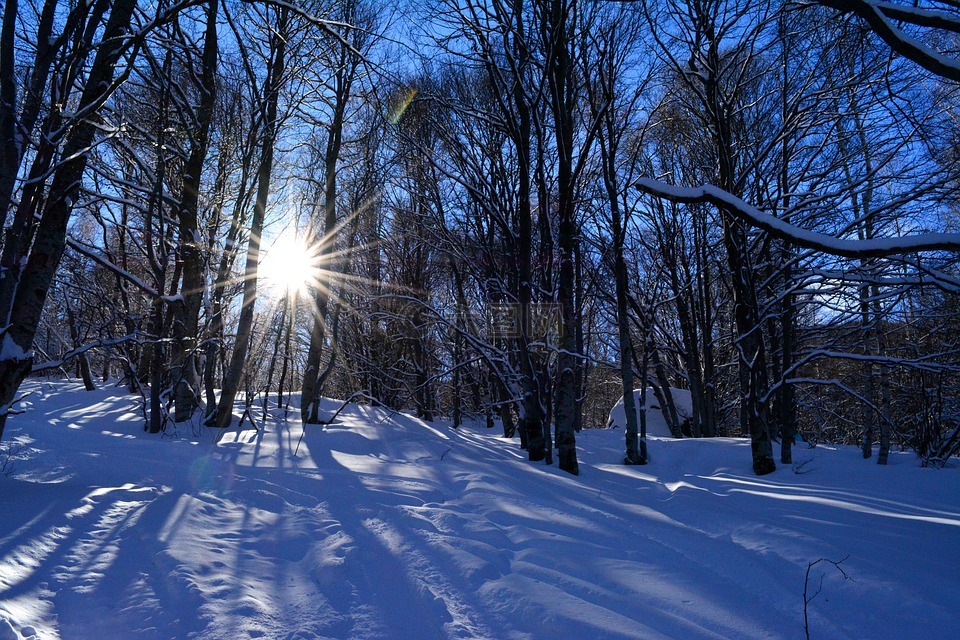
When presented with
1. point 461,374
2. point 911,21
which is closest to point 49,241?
point 911,21

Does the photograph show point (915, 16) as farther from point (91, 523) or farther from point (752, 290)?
point (752, 290)

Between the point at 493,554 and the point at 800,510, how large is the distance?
3.29 metres

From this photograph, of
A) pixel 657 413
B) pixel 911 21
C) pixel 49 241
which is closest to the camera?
pixel 911 21

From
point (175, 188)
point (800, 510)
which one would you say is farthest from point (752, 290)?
point (175, 188)

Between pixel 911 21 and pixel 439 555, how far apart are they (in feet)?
12.0

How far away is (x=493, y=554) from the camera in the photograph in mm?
3316

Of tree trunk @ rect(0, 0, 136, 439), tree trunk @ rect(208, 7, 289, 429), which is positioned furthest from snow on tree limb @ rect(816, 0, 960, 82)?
tree trunk @ rect(208, 7, 289, 429)

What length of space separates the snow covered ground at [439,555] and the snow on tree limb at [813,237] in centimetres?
183

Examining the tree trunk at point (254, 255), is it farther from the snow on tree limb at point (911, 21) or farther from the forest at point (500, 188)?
the snow on tree limb at point (911, 21)

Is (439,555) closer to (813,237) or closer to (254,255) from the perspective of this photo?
(813,237)

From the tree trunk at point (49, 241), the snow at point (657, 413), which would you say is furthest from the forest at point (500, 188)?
the snow at point (657, 413)

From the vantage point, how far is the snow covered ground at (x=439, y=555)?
2.41 m

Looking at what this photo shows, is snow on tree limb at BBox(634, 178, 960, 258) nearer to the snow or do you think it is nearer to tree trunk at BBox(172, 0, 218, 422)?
tree trunk at BBox(172, 0, 218, 422)

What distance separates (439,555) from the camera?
10.7ft
